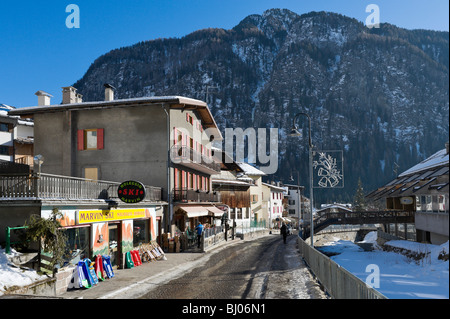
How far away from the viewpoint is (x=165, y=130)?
86.9 ft

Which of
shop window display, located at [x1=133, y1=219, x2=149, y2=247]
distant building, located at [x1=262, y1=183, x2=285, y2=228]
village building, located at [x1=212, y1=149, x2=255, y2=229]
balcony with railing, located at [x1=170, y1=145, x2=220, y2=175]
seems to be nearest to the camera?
shop window display, located at [x1=133, y1=219, x2=149, y2=247]

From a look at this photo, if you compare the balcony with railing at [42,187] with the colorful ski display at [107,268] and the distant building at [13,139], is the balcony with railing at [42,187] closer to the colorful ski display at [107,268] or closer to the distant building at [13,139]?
the colorful ski display at [107,268]

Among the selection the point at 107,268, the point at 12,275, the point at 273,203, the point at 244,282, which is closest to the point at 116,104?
the point at 107,268

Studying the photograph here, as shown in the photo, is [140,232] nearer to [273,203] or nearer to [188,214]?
[188,214]

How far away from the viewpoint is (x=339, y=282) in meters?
9.95

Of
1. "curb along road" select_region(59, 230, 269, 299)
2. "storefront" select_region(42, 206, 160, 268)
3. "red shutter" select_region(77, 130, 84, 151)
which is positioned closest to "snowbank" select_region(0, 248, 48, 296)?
"curb along road" select_region(59, 230, 269, 299)

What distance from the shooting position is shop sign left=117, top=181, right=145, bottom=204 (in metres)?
18.9

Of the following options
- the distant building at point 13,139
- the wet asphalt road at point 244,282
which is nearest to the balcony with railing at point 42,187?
the wet asphalt road at point 244,282

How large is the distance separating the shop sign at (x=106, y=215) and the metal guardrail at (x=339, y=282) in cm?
932

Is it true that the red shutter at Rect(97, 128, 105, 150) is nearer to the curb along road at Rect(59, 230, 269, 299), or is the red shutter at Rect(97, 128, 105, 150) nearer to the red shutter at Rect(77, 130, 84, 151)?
the red shutter at Rect(77, 130, 84, 151)

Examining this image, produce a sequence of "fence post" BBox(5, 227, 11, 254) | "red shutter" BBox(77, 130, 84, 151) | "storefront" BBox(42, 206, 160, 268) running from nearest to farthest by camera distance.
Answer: "fence post" BBox(5, 227, 11, 254), "storefront" BBox(42, 206, 160, 268), "red shutter" BBox(77, 130, 84, 151)

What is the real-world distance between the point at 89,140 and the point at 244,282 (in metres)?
17.7
